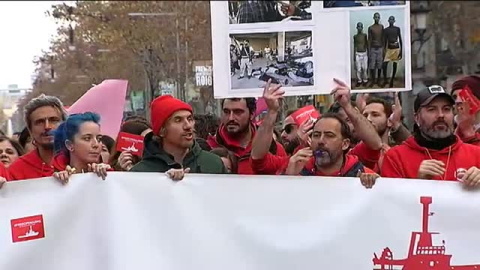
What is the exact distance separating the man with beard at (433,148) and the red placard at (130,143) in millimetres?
1692

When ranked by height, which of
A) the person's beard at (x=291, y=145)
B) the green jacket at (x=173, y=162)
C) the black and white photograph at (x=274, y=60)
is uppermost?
the black and white photograph at (x=274, y=60)

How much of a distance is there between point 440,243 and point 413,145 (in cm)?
61

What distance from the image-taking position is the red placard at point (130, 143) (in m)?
5.39

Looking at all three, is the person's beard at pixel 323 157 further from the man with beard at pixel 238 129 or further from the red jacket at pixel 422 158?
the man with beard at pixel 238 129

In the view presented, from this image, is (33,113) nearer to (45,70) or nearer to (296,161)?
(296,161)

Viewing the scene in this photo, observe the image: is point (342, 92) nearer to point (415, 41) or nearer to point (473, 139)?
point (473, 139)

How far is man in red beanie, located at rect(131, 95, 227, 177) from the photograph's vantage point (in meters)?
4.51

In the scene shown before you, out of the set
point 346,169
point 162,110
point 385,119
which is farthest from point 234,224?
point 385,119

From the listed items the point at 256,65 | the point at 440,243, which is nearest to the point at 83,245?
the point at 256,65

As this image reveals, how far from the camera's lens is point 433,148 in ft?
14.4

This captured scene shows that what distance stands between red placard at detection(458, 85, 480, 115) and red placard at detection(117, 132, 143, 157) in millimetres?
2051

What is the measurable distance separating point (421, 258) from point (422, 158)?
0.59 metres

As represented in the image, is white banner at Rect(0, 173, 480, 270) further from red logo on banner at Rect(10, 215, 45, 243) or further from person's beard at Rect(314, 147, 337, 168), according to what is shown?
person's beard at Rect(314, 147, 337, 168)

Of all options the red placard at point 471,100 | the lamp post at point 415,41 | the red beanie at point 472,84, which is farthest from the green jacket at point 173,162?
the lamp post at point 415,41
